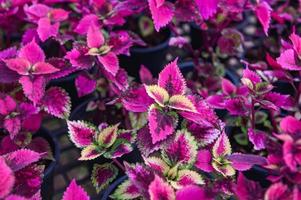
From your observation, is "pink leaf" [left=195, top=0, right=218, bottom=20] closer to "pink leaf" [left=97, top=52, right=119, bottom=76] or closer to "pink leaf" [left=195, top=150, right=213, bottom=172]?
"pink leaf" [left=97, top=52, right=119, bottom=76]

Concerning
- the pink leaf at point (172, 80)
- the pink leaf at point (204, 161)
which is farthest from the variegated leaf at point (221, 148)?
the pink leaf at point (172, 80)

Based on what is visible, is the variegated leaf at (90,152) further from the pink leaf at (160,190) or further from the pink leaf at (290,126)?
the pink leaf at (290,126)

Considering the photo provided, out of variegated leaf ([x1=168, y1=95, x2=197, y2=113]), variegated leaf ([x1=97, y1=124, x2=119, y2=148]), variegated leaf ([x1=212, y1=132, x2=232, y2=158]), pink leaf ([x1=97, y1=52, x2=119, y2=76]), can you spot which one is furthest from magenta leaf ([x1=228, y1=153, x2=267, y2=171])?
pink leaf ([x1=97, y1=52, x2=119, y2=76])

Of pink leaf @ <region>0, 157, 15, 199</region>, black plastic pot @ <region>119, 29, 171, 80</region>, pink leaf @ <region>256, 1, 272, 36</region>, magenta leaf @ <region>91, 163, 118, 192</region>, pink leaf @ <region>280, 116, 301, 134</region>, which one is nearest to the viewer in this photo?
pink leaf @ <region>0, 157, 15, 199</region>

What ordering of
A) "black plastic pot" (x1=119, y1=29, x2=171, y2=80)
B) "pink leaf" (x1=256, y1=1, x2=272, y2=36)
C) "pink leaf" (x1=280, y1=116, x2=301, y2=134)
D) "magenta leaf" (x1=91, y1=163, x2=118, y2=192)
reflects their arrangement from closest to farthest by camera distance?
"pink leaf" (x1=280, y1=116, x2=301, y2=134) < "magenta leaf" (x1=91, y1=163, x2=118, y2=192) < "pink leaf" (x1=256, y1=1, x2=272, y2=36) < "black plastic pot" (x1=119, y1=29, x2=171, y2=80)

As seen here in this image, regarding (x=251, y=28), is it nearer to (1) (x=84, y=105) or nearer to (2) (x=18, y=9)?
(1) (x=84, y=105)

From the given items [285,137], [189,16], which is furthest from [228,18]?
[285,137]
